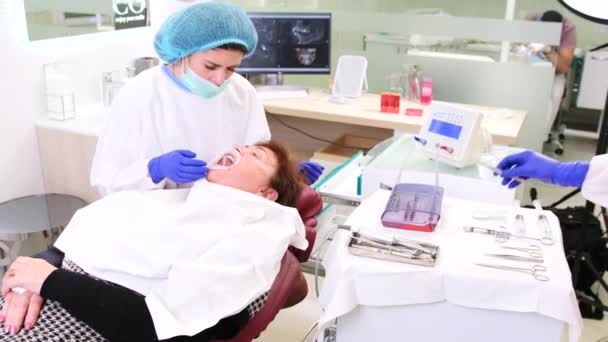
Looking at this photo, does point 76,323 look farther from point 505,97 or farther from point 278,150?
point 505,97

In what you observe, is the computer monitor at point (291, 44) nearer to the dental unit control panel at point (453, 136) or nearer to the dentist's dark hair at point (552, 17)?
the dentist's dark hair at point (552, 17)

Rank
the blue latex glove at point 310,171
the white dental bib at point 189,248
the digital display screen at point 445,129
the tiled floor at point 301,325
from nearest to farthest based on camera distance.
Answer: the white dental bib at point 189,248 < the digital display screen at point 445,129 < the blue latex glove at point 310,171 < the tiled floor at point 301,325

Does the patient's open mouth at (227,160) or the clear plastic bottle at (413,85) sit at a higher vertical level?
the patient's open mouth at (227,160)

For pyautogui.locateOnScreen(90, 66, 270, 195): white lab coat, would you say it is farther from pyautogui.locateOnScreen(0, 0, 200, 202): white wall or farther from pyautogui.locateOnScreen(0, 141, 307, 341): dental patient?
pyautogui.locateOnScreen(0, 0, 200, 202): white wall

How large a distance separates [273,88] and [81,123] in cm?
115

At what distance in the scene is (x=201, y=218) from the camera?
4.70 ft

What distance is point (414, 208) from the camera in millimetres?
1379

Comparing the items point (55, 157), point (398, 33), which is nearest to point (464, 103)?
point (398, 33)

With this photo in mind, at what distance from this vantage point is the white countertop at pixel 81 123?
2.44 meters

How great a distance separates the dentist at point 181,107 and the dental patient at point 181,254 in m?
0.09

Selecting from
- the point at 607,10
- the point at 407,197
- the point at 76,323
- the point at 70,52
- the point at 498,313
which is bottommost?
the point at 76,323

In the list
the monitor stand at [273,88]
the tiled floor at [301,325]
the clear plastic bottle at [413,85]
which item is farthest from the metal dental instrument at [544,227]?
the monitor stand at [273,88]

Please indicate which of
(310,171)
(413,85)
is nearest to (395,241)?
(310,171)

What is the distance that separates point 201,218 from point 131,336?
0.32 meters
